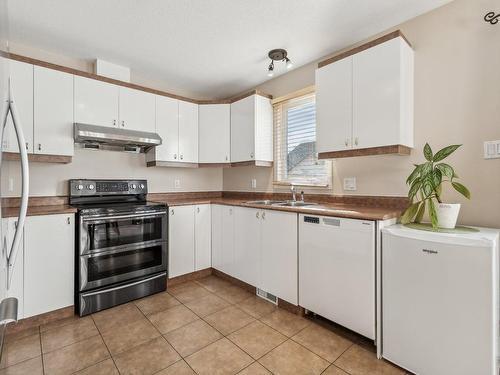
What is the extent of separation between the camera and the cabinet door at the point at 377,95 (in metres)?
1.95

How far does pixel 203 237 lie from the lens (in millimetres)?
3164

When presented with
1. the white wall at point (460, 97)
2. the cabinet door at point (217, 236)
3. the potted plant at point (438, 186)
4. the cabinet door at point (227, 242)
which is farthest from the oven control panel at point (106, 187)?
the potted plant at point (438, 186)

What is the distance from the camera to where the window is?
112 inches

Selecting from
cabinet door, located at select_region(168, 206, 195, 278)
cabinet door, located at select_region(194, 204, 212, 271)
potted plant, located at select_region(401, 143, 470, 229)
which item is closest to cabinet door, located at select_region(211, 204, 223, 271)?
cabinet door, located at select_region(194, 204, 212, 271)

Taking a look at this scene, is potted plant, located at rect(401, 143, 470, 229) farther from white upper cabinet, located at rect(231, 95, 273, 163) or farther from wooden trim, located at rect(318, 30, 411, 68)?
white upper cabinet, located at rect(231, 95, 273, 163)

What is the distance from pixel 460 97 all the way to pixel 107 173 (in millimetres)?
3354

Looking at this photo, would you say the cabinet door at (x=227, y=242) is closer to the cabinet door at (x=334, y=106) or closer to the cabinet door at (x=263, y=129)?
the cabinet door at (x=263, y=129)

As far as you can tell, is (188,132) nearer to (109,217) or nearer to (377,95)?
(109,217)

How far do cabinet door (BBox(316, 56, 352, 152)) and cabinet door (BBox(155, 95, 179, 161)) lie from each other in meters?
1.75

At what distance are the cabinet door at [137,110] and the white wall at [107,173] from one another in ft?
1.40

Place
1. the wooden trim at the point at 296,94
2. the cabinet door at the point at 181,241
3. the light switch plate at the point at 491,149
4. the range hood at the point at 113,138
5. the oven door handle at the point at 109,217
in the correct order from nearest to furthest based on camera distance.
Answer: the light switch plate at the point at 491,149
the oven door handle at the point at 109,217
the range hood at the point at 113,138
the wooden trim at the point at 296,94
the cabinet door at the point at 181,241

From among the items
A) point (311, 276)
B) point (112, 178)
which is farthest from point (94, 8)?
point (311, 276)

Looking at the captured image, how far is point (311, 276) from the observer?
7.00 feet

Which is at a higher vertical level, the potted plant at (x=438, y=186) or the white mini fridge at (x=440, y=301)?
the potted plant at (x=438, y=186)
